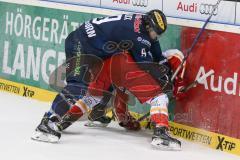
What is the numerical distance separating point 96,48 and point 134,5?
1171 mm

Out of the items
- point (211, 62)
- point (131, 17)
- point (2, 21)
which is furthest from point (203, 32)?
point (2, 21)

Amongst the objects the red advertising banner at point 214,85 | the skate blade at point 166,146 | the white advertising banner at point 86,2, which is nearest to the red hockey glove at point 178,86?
the red advertising banner at point 214,85

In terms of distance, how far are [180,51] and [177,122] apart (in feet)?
2.25

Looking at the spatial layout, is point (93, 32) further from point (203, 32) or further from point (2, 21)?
point (2, 21)

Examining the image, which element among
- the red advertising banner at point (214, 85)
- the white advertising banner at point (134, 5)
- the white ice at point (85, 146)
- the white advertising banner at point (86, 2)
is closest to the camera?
the white ice at point (85, 146)

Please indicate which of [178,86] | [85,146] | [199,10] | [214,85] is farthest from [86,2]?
[85,146]

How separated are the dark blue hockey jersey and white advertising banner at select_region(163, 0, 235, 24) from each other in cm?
54

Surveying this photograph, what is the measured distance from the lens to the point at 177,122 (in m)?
6.62

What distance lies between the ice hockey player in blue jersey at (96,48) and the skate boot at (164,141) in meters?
0.02

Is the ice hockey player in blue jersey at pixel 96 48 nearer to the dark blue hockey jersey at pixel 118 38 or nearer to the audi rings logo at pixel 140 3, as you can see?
the dark blue hockey jersey at pixel 118 38

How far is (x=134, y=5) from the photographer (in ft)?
24.1

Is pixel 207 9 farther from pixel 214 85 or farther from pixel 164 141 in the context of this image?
pixel 164 141

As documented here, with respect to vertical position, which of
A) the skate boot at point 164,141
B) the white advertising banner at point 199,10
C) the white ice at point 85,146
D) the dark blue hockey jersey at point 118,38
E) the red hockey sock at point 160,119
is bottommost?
the white ice at point 85,146

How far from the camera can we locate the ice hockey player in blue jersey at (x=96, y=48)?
20.2ft
